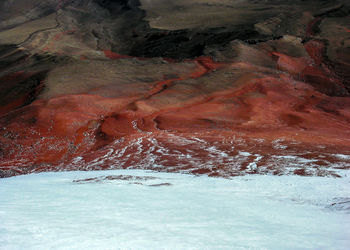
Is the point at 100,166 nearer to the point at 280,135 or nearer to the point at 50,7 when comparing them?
the point at 280,135

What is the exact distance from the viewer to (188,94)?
580 inches

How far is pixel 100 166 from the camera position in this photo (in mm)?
8305

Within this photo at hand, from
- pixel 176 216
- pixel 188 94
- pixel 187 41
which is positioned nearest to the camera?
pixel 176 216

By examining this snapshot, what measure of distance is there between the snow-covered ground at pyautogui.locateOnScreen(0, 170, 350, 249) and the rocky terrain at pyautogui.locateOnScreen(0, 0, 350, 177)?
2520 mm

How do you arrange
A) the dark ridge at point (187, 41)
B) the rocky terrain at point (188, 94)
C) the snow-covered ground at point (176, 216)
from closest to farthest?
the snow-covered ground at point (176, 216) → the rocky terrain at point (188, 94) → the dark ridge at point (187, 41)

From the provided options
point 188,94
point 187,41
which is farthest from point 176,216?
point 187,41

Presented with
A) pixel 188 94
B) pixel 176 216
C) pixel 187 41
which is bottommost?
pixel 188 94

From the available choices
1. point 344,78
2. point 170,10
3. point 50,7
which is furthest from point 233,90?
point 50,7

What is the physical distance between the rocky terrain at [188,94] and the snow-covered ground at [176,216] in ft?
8.27

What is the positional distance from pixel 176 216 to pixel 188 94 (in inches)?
468

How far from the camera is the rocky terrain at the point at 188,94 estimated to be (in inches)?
350

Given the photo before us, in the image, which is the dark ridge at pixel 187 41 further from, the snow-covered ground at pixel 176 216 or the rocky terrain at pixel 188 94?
the snow-covered ground at pixel 176 216

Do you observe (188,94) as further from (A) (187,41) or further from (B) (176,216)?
(B) (176,216)

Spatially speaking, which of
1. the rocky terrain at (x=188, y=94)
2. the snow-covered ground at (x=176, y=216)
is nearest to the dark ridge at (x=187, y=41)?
the rocky terrain at (x=188, y=94)
